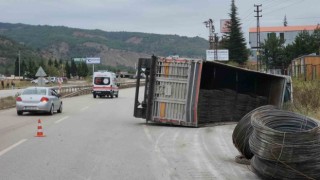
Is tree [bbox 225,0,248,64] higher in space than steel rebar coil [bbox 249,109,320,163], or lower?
higher

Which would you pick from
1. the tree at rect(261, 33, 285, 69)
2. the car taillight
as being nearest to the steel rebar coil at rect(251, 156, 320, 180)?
the car taillight

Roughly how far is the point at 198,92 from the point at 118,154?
767cm

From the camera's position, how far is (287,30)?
142 meters

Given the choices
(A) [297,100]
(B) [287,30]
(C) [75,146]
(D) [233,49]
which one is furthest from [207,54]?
(C) [75,146]

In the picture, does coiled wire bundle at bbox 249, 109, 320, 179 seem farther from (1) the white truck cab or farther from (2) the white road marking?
(1) the white truck cab

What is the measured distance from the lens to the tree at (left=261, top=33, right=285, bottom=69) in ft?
291

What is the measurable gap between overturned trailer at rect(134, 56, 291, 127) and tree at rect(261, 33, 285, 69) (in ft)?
222

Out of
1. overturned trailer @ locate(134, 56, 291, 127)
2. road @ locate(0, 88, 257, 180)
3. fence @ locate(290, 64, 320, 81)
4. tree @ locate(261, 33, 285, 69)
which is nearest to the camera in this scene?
road @ locate(0, 88, 257, 180)

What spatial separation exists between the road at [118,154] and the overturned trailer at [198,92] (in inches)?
48.0

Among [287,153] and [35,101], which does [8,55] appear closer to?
[35,101]

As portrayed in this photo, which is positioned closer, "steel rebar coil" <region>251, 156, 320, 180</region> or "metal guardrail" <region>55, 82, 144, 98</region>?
"steel rebar coil" <region>251, 156, 320, 180</region>

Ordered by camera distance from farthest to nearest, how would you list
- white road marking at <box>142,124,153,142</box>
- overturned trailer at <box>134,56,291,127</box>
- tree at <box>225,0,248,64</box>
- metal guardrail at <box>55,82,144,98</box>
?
tree at <box>225,0,248,64</box>
metal guardrail at <box>55,82,144,98</box>
overturned trailer at <box>134,56,291,127</box>
white road marking at <box>142,124,153,142</box>

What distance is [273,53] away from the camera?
8988cm

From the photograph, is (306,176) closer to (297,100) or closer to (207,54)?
(297,100)
